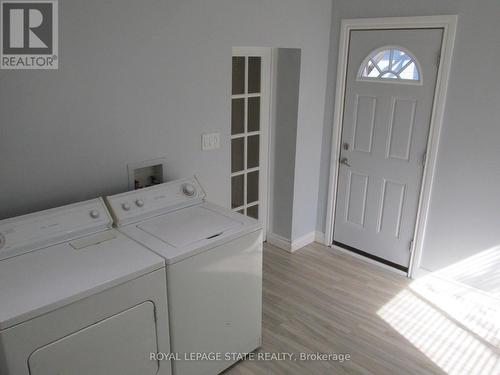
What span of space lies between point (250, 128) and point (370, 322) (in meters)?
1.82

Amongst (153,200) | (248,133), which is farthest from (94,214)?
(248,133)

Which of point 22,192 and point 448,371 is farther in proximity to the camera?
point 448,371

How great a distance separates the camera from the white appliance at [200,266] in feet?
6.56

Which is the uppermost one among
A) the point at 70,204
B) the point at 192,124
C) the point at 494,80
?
the point at 494,80

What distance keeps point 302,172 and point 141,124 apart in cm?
171

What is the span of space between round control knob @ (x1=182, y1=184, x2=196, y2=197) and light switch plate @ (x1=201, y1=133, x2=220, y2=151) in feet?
1.18

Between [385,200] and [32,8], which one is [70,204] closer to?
[32,8]

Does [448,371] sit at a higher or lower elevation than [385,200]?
lower

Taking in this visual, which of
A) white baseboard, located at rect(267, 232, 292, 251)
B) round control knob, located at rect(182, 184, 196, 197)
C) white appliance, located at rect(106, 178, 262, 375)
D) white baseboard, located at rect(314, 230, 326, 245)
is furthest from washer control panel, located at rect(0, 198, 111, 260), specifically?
white baseboard, located at rect(314, 230, 326, 245)

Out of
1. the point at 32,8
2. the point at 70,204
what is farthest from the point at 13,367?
the point at 32,8

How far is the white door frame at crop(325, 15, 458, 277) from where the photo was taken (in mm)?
2924

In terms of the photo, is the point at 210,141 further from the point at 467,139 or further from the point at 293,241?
the point at 467,139

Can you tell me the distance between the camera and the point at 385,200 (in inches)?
138

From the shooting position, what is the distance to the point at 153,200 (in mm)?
2383
